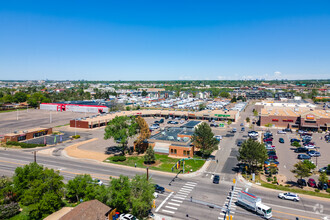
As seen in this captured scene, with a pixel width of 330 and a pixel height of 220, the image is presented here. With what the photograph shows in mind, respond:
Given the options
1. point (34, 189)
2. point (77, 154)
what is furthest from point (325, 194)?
point (77, 154)

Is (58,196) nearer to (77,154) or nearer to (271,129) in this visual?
(77,154)

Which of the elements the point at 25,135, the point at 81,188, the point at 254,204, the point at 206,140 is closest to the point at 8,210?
the point at 81,188

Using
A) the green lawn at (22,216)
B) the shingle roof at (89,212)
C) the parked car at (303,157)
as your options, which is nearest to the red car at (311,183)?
the parked car at (303,157)

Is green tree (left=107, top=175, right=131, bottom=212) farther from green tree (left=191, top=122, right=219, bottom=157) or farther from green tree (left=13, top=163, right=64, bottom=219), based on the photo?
green tree (left=191, top=122, right=219, bottom=157)

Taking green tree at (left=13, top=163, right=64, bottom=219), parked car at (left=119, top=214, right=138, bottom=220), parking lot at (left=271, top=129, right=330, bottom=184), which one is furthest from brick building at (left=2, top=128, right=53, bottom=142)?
parking lot at (left=271, top=129, right=330, bottom=184)

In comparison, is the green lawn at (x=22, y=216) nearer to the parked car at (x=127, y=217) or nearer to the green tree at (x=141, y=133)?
the parked car at (x=127, y=217)

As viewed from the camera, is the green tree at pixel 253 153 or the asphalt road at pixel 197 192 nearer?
the asphalt road at pixel 197 192
